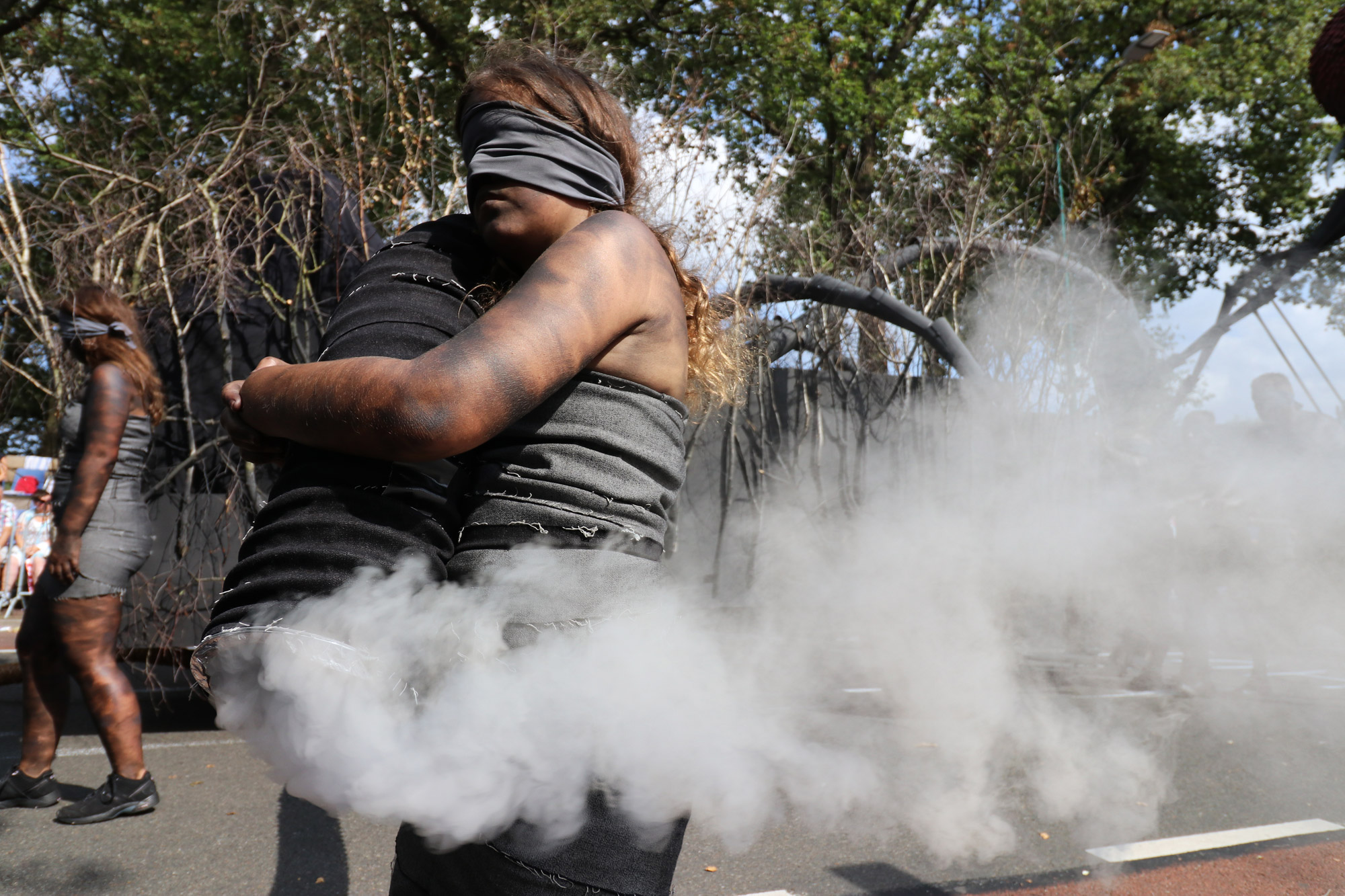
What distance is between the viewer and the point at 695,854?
3.51 meters

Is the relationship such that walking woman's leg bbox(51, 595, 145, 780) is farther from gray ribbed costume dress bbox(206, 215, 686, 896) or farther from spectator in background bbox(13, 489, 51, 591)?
spectator in background bbox(13, 489, 51, 591)

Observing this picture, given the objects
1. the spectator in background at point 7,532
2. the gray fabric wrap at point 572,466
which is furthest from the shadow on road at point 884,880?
the spectator in background at point 7,532

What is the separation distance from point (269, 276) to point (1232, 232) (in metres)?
17.6

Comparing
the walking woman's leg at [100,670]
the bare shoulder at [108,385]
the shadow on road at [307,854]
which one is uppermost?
the bare shoulder at [108,385]

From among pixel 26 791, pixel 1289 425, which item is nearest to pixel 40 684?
pixel 26 791

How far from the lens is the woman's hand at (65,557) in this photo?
135 inches

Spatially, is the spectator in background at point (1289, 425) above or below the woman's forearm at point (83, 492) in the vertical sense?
above

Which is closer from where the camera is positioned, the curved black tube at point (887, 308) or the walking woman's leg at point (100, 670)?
the walking woman's leg at point (100, 670)

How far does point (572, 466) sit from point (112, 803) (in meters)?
3.61

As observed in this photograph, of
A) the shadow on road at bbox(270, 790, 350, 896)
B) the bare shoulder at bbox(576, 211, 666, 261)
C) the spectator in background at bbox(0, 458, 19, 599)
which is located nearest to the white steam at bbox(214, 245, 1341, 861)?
the bare shoulder at bbox(576, 211, 666, 261)

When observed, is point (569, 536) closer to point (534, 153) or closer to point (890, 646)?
point (534, 153)

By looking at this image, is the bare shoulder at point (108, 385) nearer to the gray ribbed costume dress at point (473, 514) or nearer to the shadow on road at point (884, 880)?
the gray ribbed costume dress at point (473, 514)

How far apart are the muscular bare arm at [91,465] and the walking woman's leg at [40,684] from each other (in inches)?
9.5

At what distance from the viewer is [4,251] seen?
604 cm
